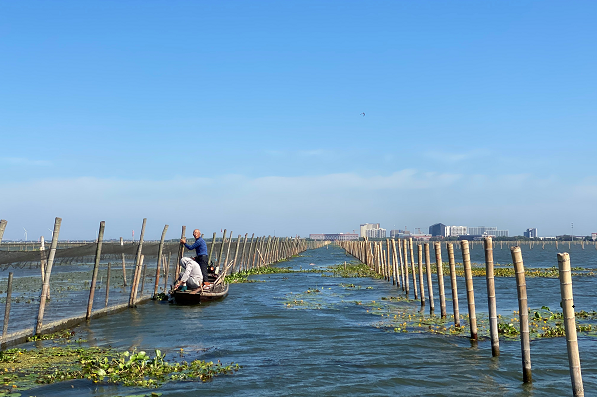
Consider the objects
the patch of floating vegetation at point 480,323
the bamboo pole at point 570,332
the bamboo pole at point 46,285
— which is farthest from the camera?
the patch of floating vegetation at point 480,323

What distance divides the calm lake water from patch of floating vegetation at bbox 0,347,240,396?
0.27m

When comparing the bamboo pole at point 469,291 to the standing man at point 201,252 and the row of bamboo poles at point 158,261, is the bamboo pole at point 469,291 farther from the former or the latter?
the standing man at point 201,252

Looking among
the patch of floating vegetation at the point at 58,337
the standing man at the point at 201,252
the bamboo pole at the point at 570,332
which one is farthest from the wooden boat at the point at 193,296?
the bamboo pole at the point at 570,332

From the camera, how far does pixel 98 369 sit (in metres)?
9.02

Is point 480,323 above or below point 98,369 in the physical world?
below

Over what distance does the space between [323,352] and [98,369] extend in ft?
14.2

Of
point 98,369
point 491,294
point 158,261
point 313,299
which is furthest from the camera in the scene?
point 313,299

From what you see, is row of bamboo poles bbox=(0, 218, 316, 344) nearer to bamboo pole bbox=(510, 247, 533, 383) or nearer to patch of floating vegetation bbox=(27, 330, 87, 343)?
patch of floating vegetation bbox=(27, 330, 87, 343)

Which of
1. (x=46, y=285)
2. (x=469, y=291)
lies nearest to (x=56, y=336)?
(x=46, y=285)

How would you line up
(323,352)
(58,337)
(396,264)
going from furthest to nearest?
(396,264) < (58,337) < (323,352)

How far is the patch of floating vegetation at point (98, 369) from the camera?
28.6 feet

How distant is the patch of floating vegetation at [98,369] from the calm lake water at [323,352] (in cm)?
27

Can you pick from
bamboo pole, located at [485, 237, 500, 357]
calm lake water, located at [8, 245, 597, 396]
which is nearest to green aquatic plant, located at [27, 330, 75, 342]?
calm lake water, located at [8, 245, 597, 396]

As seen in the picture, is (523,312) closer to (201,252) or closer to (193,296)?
(193,296)
